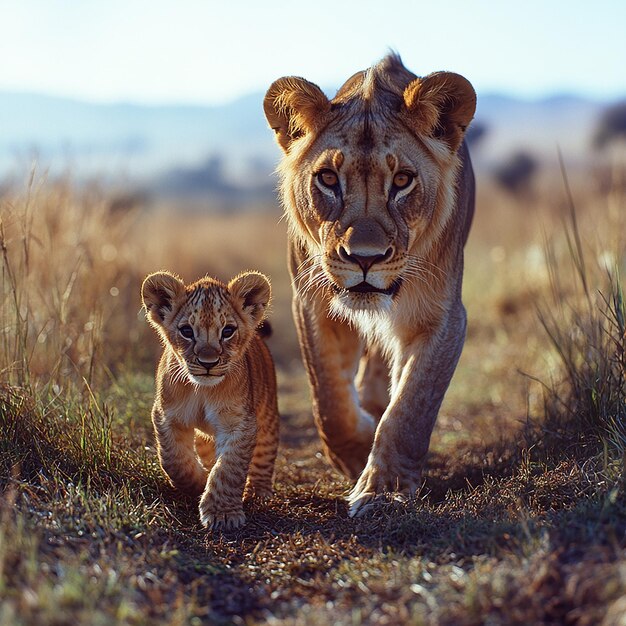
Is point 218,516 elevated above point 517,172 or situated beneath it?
situated beneath

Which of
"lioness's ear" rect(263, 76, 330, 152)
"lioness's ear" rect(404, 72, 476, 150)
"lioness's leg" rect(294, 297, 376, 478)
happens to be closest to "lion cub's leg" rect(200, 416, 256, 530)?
"lioness's leg" rect(294, 297, 376, 478)

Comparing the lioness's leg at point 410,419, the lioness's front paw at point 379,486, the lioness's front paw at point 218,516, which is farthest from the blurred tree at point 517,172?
the lioness's front paw at point 218,516

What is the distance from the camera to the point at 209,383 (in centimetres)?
384

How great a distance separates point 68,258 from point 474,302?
198 inches

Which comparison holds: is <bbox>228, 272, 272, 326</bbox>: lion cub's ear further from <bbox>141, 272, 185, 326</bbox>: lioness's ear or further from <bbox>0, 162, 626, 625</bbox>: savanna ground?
<bbox>0, 162, 626, 625</bbox>: savanna ground

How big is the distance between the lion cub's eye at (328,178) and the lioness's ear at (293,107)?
1.04 feet

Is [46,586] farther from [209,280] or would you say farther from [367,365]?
[367,365]

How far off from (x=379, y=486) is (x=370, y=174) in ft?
4.62

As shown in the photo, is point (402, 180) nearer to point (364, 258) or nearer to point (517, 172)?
point (364, 258)

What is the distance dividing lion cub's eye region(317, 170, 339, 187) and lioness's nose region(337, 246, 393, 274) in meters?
0.42

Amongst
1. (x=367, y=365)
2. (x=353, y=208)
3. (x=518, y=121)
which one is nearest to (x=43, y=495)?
(x=353, y=208)

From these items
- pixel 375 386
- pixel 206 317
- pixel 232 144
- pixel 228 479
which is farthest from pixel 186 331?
pixel 232 144

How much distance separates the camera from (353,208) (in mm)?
4145

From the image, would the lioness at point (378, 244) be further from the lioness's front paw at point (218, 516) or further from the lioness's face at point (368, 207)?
the lioness's front paw at point (218, 516)
